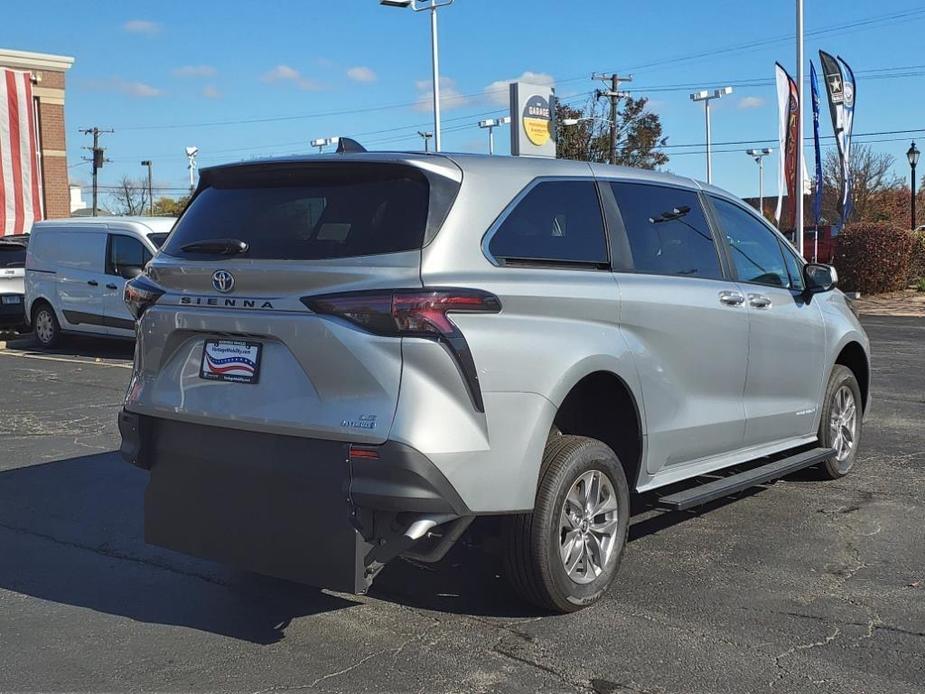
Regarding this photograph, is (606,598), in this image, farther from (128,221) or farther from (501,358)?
(128,221)

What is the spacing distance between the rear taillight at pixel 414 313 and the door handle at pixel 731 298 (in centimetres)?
203

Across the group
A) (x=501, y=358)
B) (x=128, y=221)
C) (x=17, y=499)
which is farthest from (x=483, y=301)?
(x=128, y=221)

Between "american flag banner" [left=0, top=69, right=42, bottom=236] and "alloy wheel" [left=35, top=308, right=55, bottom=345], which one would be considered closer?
"alloy wheel" [left=35, top=308, right=55, bottom=345]

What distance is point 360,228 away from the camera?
3.89 m

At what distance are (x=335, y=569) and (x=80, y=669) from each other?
1071mm

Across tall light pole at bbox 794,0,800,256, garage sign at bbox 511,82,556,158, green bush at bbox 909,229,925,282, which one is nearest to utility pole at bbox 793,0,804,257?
tall light pole at bbox 794,0,800,256

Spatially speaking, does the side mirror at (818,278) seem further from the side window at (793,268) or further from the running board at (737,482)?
the running board at (737,482)


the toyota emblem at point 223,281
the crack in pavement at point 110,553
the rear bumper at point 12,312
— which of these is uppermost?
the toyota emblem at point 223,281

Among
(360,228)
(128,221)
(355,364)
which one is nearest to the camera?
(355,364)

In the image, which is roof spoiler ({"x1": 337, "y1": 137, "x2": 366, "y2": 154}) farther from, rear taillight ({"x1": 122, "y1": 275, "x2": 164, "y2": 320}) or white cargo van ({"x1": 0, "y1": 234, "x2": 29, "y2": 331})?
white cargo van ({"x1": 0, "y1": 234, "x2": 29, "y2": 331})

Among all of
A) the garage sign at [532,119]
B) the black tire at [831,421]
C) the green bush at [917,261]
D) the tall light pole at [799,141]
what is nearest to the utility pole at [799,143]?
the tall light pole at [799,141]

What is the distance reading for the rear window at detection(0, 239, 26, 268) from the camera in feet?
58.5

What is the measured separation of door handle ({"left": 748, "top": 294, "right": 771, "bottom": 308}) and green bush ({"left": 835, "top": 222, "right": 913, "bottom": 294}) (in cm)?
1980

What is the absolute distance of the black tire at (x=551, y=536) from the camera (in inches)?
158
